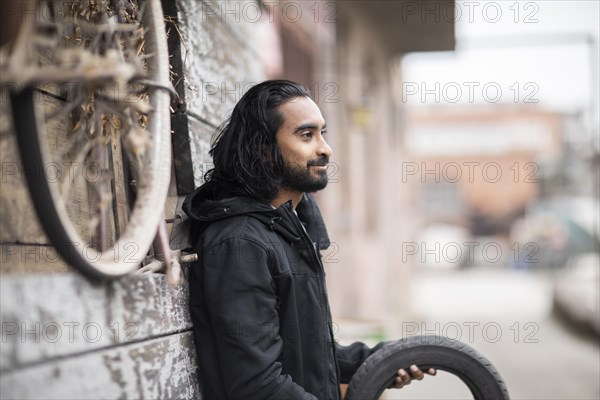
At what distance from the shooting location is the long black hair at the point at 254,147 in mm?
2363

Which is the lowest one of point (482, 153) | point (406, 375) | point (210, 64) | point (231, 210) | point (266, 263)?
point (406, 375)

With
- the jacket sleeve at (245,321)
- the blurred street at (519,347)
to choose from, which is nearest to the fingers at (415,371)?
the jacket sleeve at (245,321)

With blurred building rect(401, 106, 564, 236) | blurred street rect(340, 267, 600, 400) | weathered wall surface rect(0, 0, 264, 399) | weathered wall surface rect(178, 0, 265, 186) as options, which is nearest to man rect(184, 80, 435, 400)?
weathered wall surface rect(0, 0, 264, 399)

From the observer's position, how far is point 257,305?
2039 mm

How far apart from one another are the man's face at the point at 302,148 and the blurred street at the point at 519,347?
2.04 meters

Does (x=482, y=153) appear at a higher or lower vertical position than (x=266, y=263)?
higher

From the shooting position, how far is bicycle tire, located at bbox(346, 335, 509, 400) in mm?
2455

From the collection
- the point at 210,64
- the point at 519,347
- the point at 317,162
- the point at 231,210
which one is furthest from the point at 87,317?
the point at 519,347

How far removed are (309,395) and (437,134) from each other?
4252 cm

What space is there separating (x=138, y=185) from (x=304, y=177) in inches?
25.9

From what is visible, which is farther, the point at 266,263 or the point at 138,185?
the point at 266,263

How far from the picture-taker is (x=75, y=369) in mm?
1609

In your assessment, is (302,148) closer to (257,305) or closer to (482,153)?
(257,305)

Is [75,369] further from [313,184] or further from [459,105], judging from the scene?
[459,105]
